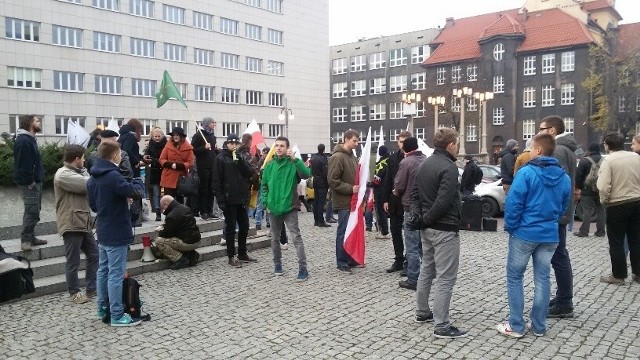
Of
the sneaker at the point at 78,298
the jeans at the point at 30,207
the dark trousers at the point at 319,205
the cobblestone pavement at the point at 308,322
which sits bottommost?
the cobblestone pavement at the point at 308,322

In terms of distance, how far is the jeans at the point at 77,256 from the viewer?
719 cm

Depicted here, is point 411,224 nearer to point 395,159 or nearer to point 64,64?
point 395,159

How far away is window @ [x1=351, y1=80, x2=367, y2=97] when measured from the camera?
7825cm

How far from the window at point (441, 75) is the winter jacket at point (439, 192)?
63.2 metres

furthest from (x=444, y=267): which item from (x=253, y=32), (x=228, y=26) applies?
(x=253, y=32)

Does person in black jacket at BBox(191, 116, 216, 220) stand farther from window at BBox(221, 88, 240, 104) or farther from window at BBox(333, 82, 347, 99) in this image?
window at BBox(333, 82, 347, 99)

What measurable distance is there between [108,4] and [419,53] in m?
39.5

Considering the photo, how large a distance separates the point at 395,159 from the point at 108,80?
44327 millimetres

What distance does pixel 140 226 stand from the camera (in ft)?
35.8

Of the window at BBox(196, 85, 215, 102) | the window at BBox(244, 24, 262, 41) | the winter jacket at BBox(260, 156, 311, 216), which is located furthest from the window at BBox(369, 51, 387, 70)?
the winter jacket at BBox(260, 156, 311, 216)

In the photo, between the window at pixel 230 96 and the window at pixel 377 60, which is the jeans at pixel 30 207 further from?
Answer: the window at pixel 377 60

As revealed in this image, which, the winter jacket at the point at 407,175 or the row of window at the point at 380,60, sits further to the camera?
the row of window at the point at 380,60

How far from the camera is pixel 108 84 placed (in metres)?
48.4

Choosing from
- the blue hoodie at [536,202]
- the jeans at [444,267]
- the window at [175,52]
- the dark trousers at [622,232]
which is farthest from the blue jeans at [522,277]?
the window at [175,52]
